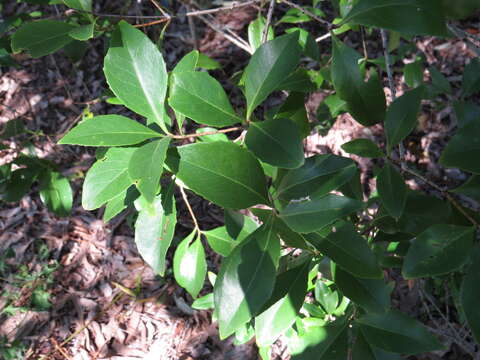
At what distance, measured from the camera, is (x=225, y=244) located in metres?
1.13

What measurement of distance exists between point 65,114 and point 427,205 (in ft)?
9.53

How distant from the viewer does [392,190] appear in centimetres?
92

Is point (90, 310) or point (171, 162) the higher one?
point (171, 162)

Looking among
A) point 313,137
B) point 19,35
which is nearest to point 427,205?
Result: point 19,35

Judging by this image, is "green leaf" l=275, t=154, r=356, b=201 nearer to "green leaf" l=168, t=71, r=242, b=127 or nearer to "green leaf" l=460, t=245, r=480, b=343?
"green leaf" l=168, t=71, r=242, b=127

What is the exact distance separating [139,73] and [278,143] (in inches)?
13.2

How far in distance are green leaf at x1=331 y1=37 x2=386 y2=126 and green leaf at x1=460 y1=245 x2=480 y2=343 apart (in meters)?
0.35

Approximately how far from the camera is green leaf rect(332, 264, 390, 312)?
2.79 feet

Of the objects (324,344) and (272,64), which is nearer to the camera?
(272,64)

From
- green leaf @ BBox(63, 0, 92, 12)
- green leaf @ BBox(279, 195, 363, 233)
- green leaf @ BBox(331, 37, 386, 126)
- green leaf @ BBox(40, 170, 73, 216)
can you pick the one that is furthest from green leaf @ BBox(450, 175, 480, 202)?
green leaf @ BBox(40, 170, 73, 216)

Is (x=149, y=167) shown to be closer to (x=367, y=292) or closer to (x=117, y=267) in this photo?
(x=367, y=292)

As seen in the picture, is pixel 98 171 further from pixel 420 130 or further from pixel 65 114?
pixel 65 114

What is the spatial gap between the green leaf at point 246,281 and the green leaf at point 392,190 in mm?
290

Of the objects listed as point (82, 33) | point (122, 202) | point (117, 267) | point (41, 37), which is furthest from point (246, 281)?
point (117, 267)
